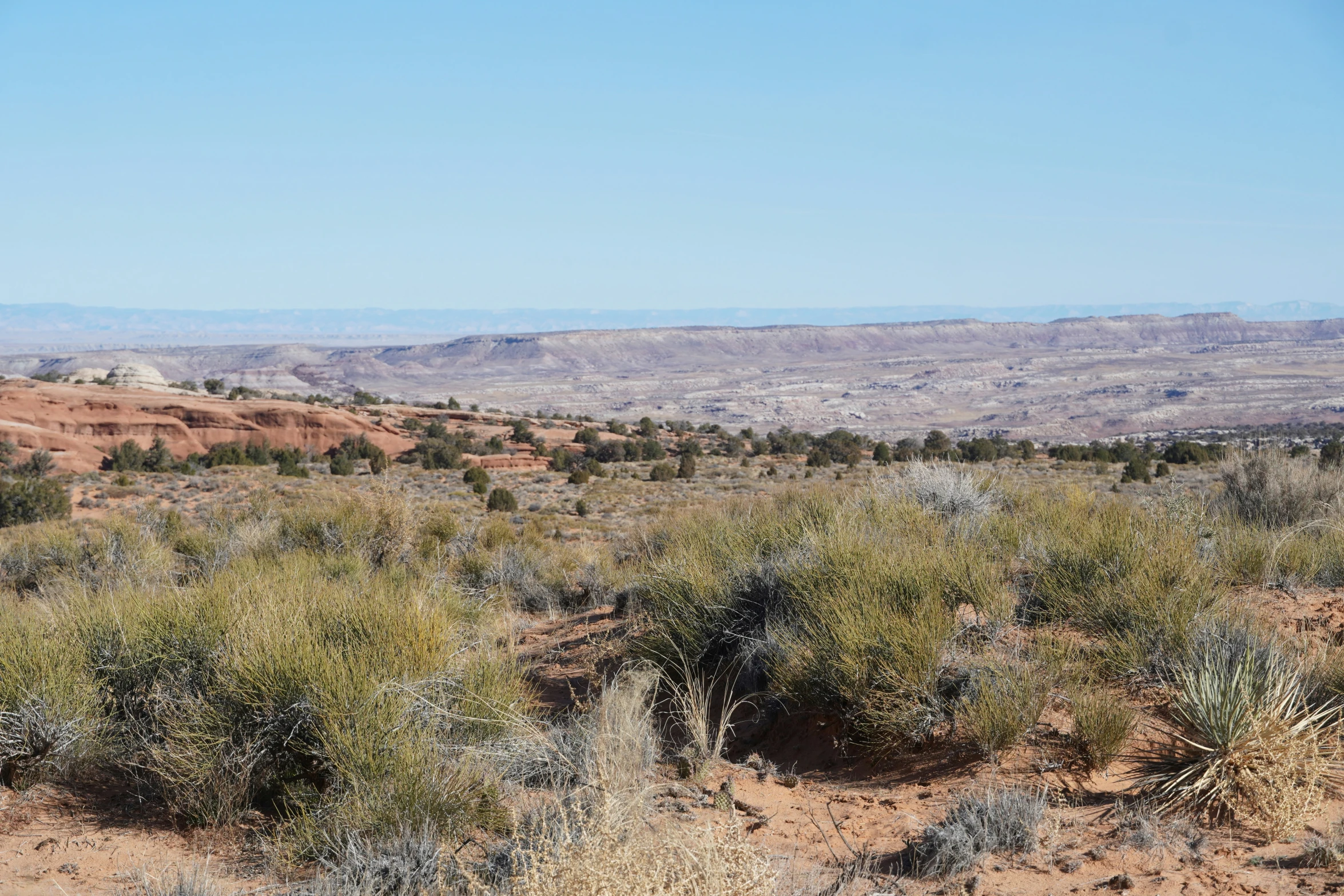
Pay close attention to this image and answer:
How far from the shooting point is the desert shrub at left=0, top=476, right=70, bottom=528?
18422mm

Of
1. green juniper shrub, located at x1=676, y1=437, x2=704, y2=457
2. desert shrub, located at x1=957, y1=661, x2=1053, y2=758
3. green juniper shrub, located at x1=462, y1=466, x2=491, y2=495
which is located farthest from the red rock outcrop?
desert shrub, located at x1=957, y1=661, x2=1053, y2=758

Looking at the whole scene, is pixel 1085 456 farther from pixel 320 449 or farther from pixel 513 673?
pixel 513 673

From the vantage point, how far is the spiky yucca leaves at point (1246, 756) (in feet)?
14.0

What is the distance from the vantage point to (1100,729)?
480cm

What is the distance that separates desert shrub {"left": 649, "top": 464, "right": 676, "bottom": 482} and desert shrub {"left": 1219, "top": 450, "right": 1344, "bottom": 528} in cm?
2073

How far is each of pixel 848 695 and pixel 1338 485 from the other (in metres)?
8.80

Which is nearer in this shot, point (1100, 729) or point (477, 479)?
point (1100, 729)

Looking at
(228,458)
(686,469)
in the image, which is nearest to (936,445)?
(686,469)

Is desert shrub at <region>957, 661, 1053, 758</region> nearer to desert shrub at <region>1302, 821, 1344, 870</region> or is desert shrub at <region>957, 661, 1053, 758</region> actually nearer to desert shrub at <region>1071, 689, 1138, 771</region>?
desert shrub at <region>1071, 689, 1138, 771</region>

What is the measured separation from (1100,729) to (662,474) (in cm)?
2680

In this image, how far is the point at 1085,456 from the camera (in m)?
39.6

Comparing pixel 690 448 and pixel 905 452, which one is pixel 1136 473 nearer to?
pixel 905 452

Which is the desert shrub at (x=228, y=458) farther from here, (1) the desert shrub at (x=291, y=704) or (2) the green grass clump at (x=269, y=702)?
(1) the desert shrub at (x=291, y=704)

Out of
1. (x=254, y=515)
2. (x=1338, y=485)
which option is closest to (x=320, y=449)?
(x=254, y=515)
